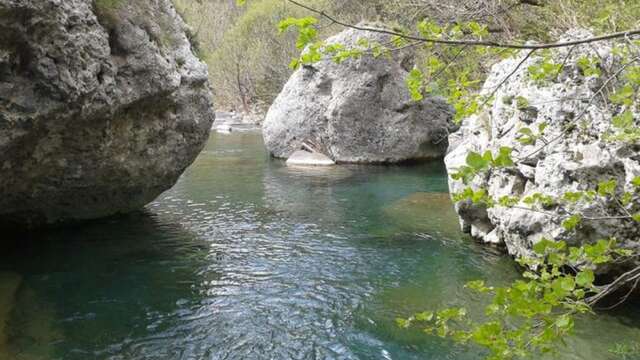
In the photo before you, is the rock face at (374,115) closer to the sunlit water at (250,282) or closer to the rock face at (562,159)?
the sunlit water at (250,282)

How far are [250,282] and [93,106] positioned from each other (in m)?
4.36

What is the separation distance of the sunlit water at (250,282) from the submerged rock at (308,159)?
9.03 m

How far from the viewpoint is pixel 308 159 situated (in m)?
27.5

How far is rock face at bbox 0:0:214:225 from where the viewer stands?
9164mm

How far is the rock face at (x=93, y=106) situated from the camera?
30.1 ft

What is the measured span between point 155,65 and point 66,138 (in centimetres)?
233

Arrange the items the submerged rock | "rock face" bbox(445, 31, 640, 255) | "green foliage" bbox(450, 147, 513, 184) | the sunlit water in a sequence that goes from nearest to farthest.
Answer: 1. "green foliage" bbox(450, 147, 513, 184)
2. the sunlit water
3. "rock face" bbox(445, 31, 640, 255)
4. the submerged rock

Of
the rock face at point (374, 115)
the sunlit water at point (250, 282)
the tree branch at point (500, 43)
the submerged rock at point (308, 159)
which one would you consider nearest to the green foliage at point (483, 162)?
the tree branch at point (500, 43)

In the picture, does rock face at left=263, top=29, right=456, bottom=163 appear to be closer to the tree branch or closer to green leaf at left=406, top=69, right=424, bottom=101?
green leaf at left=406, top=69, right=424, bottom=101

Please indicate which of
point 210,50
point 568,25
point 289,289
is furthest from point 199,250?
point 210,50

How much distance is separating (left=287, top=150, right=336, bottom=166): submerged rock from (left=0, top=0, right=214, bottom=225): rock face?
12.6 metres

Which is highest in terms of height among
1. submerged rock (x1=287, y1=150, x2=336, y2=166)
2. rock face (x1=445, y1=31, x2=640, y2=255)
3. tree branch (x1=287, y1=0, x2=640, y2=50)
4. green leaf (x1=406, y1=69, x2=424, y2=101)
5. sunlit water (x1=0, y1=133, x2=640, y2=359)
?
tree branch (x1=287, y1=0, x2=640, y2=50)

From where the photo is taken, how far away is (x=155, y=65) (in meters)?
11.9

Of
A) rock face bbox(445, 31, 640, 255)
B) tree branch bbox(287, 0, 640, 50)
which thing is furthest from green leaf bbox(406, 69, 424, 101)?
rock face bbox(445, 31, 640, 255)
